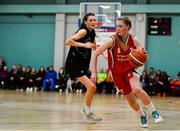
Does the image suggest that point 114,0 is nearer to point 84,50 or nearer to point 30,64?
point 30,64

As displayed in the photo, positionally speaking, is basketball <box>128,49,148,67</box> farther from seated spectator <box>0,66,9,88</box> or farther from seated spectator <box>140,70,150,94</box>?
seated spectator <box>0,66,9,88</box>

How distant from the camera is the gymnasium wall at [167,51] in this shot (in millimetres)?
25672

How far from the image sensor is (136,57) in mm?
7582

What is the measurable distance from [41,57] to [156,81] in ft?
26.4

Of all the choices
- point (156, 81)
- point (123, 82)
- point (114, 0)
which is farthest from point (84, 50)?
point (114, 0)

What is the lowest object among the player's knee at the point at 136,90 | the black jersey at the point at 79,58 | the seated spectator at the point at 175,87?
the seated spectator at the point at 175,87

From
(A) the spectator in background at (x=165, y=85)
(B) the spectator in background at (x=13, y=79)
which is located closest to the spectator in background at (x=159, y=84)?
(A) the spectator in background at (x=165, y=85)

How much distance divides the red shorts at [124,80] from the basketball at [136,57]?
0.88 ft

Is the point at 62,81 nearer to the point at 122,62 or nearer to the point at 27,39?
the point at 27,39

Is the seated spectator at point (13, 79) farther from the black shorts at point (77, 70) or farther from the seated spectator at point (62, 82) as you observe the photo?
the black shorts at point (77, 70)

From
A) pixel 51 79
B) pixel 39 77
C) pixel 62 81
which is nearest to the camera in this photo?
pixel 62 81

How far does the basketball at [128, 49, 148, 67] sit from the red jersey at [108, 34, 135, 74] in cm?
21

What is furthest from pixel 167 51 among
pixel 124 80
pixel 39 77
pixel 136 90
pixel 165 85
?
pixel 136 90

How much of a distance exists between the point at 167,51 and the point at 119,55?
18331 mm
